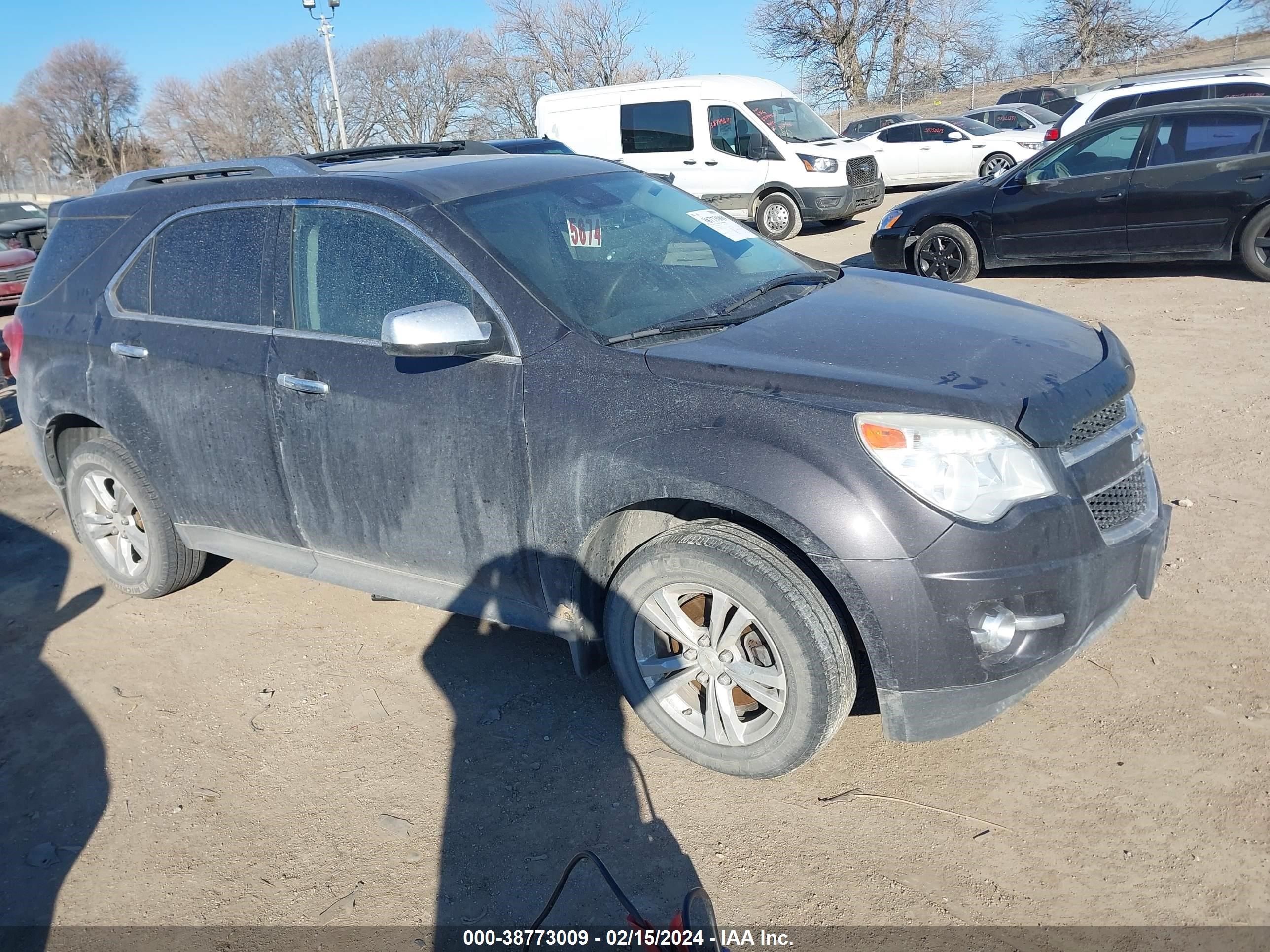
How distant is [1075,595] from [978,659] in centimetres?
34

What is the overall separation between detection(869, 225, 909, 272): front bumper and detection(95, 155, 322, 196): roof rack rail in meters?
7.45

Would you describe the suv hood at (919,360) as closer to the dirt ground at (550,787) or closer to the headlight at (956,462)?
the headlight at (956,462)

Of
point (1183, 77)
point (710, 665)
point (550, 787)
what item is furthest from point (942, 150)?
point (550, 787)

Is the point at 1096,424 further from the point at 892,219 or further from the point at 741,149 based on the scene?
the point at 741,149

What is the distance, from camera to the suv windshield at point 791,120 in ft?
50.4

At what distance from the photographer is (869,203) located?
634 inches

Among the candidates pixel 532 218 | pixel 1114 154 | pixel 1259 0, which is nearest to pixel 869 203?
pixel 1114 154

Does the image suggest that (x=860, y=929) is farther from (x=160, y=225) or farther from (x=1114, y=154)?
(x=1114, y=154)

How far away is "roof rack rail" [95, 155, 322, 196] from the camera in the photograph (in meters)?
4.00

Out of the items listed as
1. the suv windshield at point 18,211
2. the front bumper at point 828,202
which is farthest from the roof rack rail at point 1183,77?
the suv windshield at point 18,211

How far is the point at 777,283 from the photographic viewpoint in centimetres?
386

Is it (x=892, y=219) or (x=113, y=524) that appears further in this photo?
(x=892, y=219)

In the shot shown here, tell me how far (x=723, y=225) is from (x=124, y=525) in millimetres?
3122

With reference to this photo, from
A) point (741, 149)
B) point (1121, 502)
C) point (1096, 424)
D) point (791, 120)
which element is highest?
point (791, 120)
